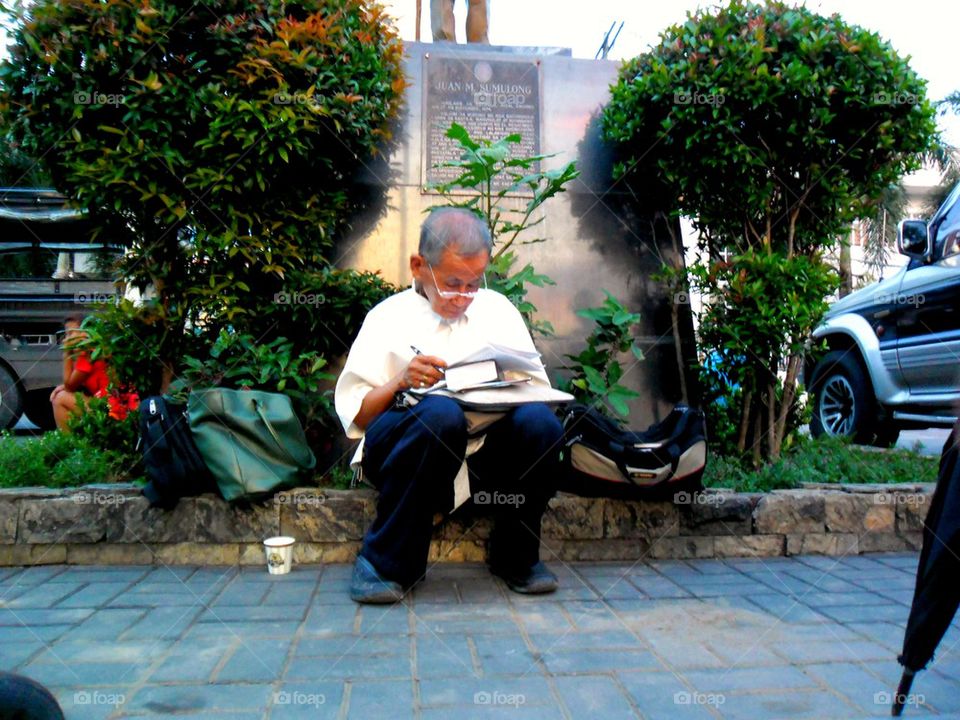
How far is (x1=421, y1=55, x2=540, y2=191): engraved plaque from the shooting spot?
458 cm

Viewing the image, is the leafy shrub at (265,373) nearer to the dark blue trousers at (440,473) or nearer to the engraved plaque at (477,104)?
the dark blue trousers at (440,473)

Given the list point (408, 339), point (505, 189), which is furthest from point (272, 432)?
point (505, 189)

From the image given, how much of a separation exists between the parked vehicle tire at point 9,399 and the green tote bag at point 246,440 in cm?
681

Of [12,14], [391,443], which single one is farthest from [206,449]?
[12,14]

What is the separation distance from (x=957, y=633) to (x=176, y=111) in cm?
378

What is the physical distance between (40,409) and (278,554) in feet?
25.0

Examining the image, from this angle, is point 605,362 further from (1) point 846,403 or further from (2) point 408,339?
(1) point 846,403

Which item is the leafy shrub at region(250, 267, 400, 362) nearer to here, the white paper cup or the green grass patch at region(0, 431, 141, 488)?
the green grass patch at region(0, 431, 141, 488)

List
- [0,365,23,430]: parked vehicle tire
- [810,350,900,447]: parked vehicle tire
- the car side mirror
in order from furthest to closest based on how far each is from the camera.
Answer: [0,365,23,430]: parked vehicle tire < [810,350,900,447]: parked vehicle tire < the car side mirror

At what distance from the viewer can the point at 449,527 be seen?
3398 mm

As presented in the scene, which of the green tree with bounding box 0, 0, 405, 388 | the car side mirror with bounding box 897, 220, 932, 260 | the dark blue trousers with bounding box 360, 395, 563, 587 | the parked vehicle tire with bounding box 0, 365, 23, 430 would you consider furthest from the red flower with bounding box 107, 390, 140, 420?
the parked vehicle tire with bounding box 0, 365, 23, 430

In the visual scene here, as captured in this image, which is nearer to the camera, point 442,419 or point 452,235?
point 442,419

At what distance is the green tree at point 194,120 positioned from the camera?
11.4 feet

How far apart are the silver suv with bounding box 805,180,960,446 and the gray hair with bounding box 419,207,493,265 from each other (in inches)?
118
